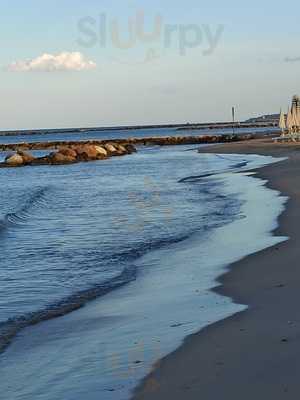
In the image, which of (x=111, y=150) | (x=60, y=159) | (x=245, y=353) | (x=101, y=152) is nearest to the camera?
(x=245, y=353)

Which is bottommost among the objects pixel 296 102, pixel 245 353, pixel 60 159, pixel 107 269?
pixel 107 269

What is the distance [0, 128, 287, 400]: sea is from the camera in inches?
244

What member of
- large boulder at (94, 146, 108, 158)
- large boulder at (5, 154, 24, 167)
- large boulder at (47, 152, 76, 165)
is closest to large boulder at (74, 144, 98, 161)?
large boulder at (94, 146, 108, 158)

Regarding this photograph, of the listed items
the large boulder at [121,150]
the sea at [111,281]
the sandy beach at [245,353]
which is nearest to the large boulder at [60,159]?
the large boulder at [121,150]

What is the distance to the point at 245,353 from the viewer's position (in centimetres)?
612

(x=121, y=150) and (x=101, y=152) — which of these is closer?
(x=101, y=152)

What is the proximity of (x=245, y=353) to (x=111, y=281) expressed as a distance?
464 centimetres

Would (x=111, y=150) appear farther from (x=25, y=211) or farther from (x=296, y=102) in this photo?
(x=25, y=211)

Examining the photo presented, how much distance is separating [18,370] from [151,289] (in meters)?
3.52

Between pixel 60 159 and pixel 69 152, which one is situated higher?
pixel 69 152

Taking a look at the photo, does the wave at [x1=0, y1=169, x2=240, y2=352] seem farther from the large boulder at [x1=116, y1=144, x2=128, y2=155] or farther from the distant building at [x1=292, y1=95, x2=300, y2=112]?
the distant building at [x1=292, y1=95, x2=300, y2=112]

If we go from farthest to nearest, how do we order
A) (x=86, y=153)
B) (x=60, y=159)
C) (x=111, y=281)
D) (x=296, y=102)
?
1. (x=296, y=102)
2. (x=86, y=153)
3. (x=60, y=159)
4. (x=111, y=281)

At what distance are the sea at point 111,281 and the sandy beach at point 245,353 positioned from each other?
183 mm

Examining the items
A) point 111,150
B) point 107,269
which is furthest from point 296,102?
point 107,269
